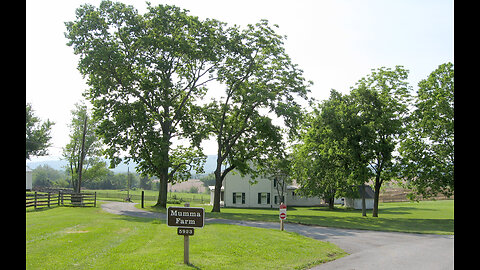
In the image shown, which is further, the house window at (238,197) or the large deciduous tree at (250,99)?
the house window at (238,197)

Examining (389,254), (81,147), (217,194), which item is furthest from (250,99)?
(81,147)

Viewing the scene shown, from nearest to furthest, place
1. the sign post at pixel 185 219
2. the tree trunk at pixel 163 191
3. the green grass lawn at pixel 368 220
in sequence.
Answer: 1. the sign post at pixel 185 219
2. the green grass lawn at pixel 368 220
3. the tree trunk at pixel 163 191

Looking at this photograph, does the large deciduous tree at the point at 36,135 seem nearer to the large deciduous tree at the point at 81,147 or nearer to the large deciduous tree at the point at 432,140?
the large deciduous tree at the point at 81,147

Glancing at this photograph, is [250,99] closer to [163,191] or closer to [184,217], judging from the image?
[163,191]

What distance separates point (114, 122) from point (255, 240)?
23015mm

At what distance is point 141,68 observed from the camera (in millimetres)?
37812

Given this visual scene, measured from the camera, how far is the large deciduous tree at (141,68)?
111 ft

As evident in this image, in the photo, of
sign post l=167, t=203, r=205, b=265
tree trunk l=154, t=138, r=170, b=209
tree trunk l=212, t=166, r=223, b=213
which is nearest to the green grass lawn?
tree trunk l=212, t=166, r=223, b=213

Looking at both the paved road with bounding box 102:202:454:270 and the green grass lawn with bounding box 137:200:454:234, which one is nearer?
the paved road with bounding box 102:202:454:270

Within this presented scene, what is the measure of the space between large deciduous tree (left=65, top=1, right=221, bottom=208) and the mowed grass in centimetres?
1677

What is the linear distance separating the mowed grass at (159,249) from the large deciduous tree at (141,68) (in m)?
16.8

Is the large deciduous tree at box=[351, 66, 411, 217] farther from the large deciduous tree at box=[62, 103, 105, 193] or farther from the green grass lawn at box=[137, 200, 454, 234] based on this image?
the large deciduous tree at box=[62, 103, 105, 193]

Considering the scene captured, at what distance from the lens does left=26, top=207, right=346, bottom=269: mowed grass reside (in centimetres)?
1114

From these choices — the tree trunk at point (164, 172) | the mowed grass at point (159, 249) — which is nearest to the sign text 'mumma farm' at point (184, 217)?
the mowed grass at point (159, 249)
